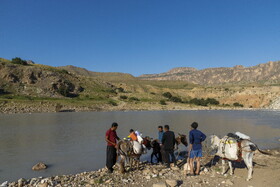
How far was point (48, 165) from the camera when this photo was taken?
1166 centimetres

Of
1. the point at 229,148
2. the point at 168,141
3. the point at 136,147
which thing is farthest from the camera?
the point at 168,141

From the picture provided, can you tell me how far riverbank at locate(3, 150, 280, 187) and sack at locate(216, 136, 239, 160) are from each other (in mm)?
819

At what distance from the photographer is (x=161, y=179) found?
872 centimetres

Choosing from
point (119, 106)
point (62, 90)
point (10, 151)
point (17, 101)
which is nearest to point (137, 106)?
point (119, 106)

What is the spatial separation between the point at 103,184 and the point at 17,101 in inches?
2133

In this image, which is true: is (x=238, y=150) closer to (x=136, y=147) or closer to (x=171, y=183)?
(x=171, y=183)

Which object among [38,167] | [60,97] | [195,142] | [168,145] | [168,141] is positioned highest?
[60,97]

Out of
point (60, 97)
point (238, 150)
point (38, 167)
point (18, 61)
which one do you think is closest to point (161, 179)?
point (238, 150)

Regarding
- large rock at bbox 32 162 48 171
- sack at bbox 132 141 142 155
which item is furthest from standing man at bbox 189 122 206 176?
large rock at bbox 32 162 48 171

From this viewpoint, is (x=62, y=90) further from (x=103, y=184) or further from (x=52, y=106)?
(x=103, y=184)

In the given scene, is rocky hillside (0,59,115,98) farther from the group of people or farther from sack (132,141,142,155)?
sack (132,141,142,155)

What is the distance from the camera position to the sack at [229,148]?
883 centimetres

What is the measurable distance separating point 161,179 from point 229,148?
2.93 m

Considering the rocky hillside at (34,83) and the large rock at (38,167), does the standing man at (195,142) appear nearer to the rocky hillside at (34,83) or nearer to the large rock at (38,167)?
the large rock at (38,167)
